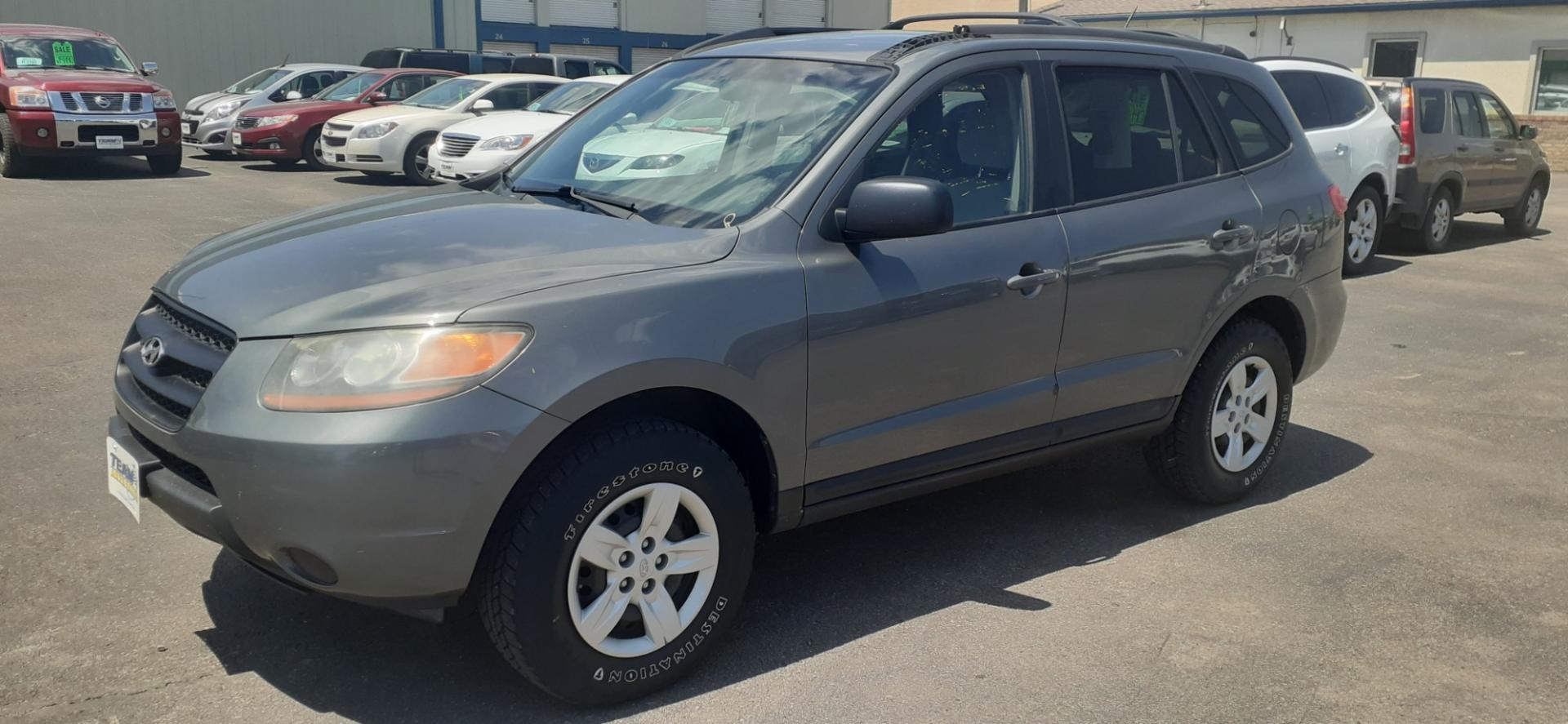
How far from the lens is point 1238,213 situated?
4.87 m

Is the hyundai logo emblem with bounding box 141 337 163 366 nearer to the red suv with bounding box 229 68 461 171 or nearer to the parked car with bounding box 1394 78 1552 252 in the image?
the parked car with bounding box 1394 78 1552 252

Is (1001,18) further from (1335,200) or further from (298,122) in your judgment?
(298,122)

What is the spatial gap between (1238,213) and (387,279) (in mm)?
3097

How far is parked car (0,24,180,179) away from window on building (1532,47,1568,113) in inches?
954

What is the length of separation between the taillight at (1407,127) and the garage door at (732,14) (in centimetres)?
2187

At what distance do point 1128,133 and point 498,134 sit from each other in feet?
35.0

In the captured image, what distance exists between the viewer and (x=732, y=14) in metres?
32.4

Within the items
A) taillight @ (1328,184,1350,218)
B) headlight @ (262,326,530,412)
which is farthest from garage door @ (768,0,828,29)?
headlight @ (262,326,530,412)

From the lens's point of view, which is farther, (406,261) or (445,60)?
(445,60)

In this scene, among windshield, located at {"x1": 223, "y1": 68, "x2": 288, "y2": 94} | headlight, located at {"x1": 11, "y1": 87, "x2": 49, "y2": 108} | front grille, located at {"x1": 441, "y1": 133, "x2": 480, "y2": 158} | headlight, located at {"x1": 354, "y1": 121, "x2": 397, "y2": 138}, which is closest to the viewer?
front grille, located at {"x1": 441, "y1": 133, "x2": 480, "y2": 158}

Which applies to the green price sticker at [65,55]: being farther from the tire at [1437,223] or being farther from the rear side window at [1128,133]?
the tire at [1437,223]

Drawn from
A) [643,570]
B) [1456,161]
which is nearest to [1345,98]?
[1456,161]

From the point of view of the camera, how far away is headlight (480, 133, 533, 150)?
14078 millimetres

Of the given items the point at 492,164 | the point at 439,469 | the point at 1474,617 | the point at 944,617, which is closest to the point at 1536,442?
the point at 1474,617
